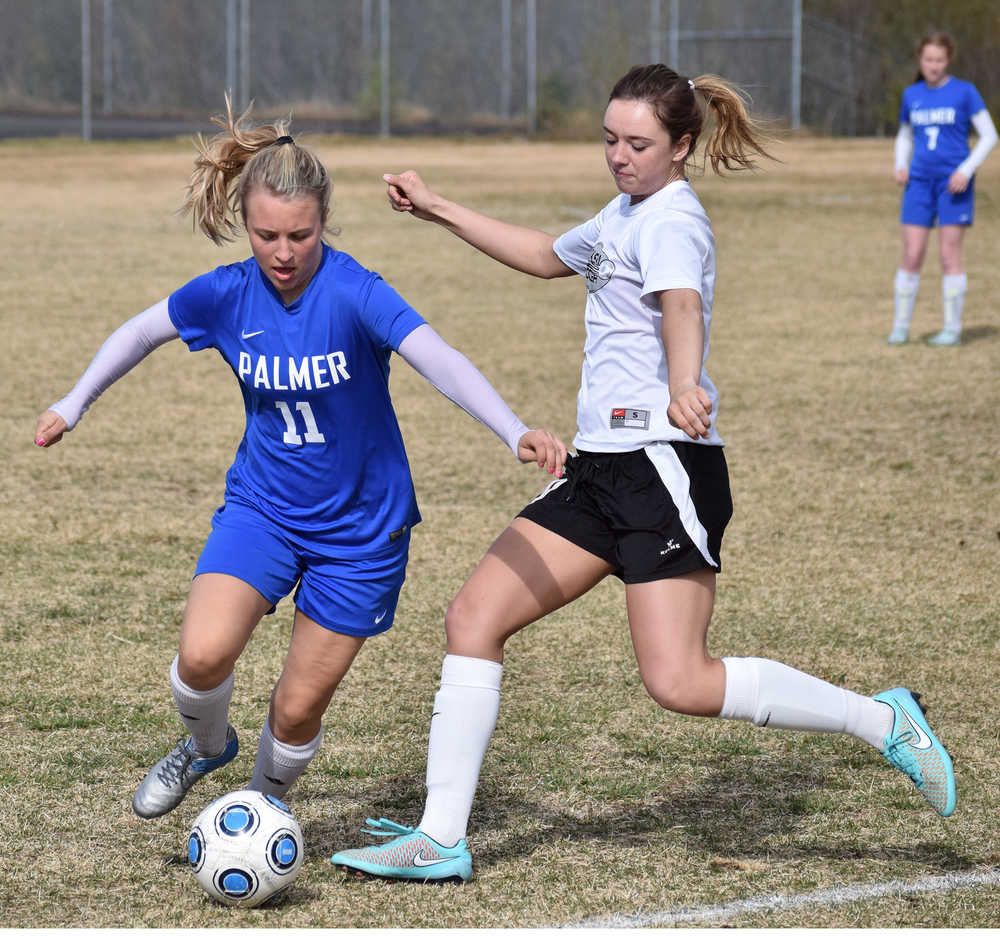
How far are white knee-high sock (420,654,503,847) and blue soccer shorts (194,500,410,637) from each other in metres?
0.26

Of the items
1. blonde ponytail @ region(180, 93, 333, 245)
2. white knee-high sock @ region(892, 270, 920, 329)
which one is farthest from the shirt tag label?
white knee-high sock @ region(892, 270, 920, 329)

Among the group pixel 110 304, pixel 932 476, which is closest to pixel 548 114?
pixel 110 304

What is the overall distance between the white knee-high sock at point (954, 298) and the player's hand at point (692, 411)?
926 cm

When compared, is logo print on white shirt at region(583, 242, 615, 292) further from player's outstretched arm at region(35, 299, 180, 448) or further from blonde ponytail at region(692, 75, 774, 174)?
player's outstretched arm at region(35, 299, 180, 448)

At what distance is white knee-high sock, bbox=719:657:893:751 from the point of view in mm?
3730

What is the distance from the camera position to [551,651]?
5609 millimetres

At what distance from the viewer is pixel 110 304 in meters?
13.9

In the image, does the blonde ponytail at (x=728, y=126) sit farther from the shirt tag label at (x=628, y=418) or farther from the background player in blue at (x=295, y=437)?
the background player in blue at (x=295, y=437)

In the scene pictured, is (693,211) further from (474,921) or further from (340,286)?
(474,921)

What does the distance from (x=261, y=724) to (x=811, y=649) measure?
6.61ft

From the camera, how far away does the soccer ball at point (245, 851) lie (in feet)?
11.4

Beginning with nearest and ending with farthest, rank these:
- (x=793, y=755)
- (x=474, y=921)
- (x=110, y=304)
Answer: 1. (x=474, y=921)
2. (x=793, y=755)
3. (x=110, y=304)

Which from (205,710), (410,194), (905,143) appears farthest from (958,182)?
(205,710)

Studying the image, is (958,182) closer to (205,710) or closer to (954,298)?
(954,298)
